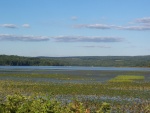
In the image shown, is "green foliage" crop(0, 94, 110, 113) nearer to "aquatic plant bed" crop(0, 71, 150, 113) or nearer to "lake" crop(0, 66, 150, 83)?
"aquatic plant bed" crop(0, 71, 150, 113)

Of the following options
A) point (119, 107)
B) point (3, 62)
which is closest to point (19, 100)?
point (119, 107)

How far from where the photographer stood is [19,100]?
29.0ft

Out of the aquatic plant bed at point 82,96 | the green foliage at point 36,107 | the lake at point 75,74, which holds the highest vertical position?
the green foliage at point 36,107

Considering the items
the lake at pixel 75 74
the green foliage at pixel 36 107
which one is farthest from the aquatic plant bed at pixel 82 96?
the lake at pixel 75 74

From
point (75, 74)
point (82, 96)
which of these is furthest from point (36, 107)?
point (75, 74)

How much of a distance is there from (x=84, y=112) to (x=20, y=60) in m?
194

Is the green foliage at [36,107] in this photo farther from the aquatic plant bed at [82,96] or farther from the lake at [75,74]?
the lake at [75,74]

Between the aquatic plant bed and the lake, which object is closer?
the aquatic plant bed

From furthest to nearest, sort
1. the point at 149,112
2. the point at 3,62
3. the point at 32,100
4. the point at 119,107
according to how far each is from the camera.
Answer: the point at 3,62 → the point at 119,107 → the point at 149,112 → the point at 32,100

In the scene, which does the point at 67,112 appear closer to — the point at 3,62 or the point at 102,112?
the point at 102,112

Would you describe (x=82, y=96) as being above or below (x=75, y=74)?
above

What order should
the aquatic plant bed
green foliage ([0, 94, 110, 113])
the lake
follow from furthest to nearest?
the lake
the aquatic plant bed
green foliage ([0, 94, 110, 113])

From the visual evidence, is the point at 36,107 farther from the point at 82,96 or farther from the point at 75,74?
the point at 75,74

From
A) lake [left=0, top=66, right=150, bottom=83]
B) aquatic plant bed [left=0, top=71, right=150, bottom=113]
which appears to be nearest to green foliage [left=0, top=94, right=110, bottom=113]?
aquatic plant bed [left=0, top=71, right=150, bottom=113]
